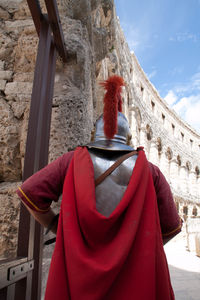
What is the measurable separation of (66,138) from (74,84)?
0.57 meters

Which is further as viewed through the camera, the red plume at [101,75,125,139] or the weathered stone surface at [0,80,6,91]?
the weathered stone surface at [0,80,6,91]

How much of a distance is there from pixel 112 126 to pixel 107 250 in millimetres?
635

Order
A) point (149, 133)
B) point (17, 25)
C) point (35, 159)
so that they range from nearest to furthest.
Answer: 1. point (35, 159)
2. point (17, 25)
3. point (149, 133)

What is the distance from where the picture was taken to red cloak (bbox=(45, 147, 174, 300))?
74 cm

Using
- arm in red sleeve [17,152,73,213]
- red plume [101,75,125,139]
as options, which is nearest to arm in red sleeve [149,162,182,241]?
red plume [101,75,125,139]

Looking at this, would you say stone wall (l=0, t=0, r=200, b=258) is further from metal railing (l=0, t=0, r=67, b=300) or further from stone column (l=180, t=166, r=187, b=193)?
stone column (l=180, t=166, r=187, b=193)

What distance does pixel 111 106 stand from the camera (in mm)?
1204

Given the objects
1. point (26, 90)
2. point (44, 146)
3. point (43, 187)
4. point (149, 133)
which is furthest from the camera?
point (149, 133)

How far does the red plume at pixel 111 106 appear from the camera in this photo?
117 cm

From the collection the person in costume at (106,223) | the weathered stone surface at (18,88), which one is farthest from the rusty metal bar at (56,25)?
the person in costume at (106,223)

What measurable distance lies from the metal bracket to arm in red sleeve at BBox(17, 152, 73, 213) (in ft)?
0.89

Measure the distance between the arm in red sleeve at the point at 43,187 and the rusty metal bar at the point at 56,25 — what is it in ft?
3.65

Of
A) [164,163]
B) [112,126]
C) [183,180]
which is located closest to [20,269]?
[112,126]

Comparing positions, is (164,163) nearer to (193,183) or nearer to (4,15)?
(193,183)
